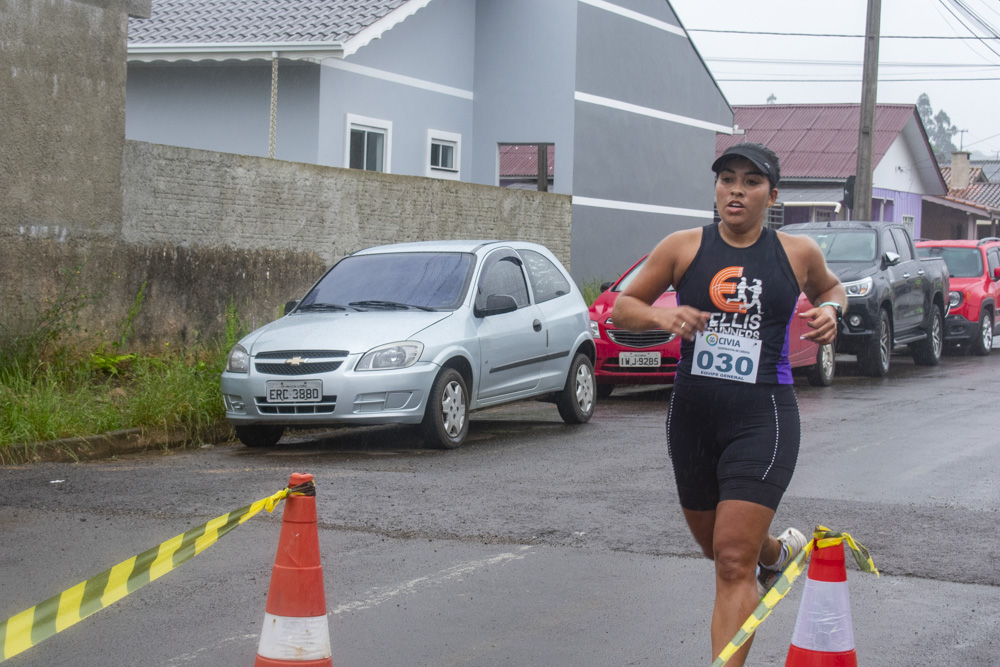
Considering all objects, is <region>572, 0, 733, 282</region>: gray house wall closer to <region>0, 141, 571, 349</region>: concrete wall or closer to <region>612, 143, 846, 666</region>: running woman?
<region>0, 141, 571, 349</region>: concrete wall

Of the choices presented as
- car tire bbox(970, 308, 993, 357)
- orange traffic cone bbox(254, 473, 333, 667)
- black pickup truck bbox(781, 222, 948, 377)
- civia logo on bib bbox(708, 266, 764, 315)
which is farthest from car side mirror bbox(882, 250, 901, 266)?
orange traffic cone bbox(254, 473, 333, 667)

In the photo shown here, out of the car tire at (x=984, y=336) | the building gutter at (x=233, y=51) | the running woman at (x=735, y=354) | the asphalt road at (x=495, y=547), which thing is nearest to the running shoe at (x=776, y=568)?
the running woman at (x=735, y=354)

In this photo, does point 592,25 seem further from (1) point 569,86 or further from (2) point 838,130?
(2) point 838,130

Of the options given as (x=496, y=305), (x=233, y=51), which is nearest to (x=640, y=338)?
(x=496, y=305)

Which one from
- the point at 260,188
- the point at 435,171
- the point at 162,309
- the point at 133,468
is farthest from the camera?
the point at 435,171

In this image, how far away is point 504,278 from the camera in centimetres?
1155

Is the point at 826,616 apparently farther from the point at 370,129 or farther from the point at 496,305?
the point at 370,129

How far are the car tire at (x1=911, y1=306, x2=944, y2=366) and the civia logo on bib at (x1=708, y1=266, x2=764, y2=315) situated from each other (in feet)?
51.4

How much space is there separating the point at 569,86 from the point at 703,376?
1873cm

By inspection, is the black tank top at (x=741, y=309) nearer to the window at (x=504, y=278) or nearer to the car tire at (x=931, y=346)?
the window at (x=504, y=278)

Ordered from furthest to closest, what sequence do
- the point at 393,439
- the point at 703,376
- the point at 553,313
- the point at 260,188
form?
the point at 260,188
the point at 553,313
the point at 393,439
the point at 703,376

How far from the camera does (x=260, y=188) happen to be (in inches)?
571

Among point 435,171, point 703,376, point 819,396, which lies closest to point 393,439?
point 819,396

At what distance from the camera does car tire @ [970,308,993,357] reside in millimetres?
21609
